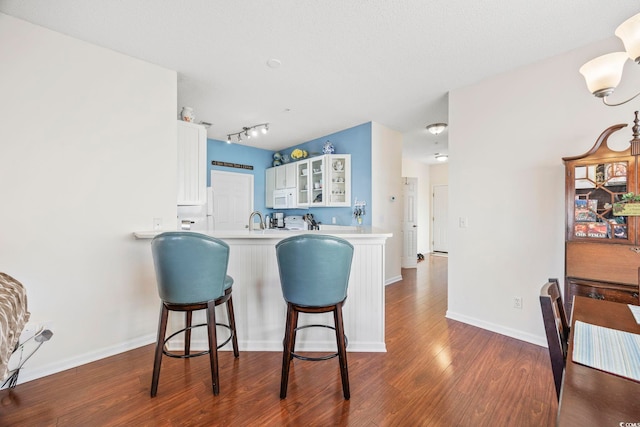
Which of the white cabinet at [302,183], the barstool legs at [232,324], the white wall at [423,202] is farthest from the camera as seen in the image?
the white wall at [423,202]

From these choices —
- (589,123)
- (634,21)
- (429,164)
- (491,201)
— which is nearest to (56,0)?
(634,21)

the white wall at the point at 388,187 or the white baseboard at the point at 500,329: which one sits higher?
the white wall at the point at 388,187

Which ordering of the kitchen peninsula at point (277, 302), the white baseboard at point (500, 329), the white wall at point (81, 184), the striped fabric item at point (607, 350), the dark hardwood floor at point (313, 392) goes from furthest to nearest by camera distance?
the white baseboard at point (500, 329) < the kitchen peninsula at point (277, 302) < the white wall at point (81, 184) < the dark hardwood floor at point (313, 392) < the striped fabric item at point (607, 350)

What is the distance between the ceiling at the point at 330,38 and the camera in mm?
1751

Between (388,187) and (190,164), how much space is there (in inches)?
118

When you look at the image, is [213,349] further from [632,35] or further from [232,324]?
[632,35]

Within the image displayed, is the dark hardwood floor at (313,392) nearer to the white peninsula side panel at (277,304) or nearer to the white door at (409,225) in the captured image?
the white peninsula side panel at (277,304)

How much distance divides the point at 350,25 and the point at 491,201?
216 centimetres

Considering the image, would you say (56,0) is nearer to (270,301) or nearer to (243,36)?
(243,36)

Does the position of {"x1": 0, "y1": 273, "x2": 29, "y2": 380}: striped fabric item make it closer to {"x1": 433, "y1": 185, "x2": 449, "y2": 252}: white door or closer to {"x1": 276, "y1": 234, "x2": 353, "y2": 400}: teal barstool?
{"x1": 276, "y1": 234, "x2": 353, "y2": 400}: teal barstool

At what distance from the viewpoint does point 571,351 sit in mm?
875

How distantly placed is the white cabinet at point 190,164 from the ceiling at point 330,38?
20.7 inches

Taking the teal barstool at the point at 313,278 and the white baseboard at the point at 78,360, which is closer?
the teal barstool at the point at 313,278

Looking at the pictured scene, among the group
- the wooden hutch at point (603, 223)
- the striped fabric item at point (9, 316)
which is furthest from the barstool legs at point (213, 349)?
the wooden hutch at point (603, 223)
